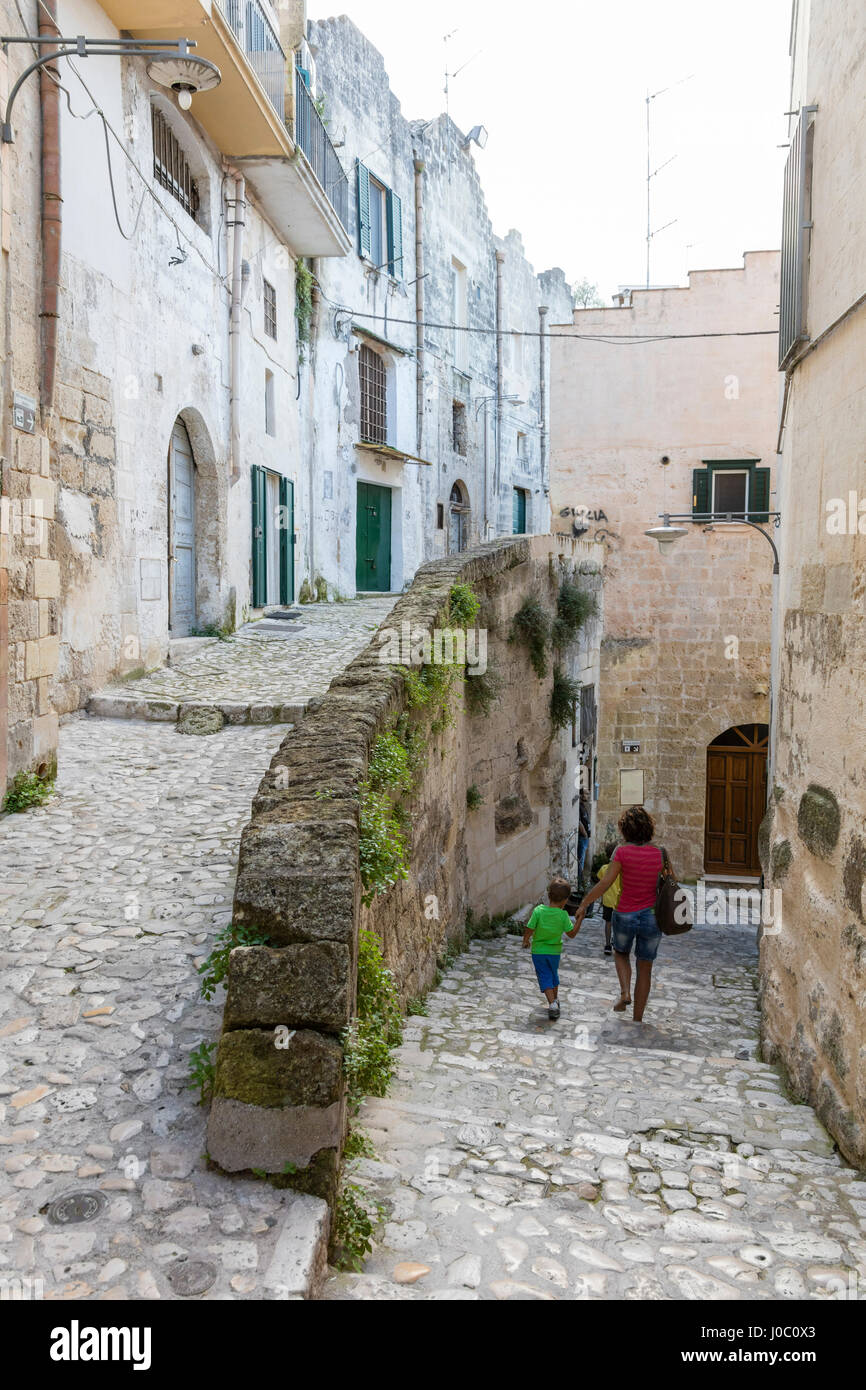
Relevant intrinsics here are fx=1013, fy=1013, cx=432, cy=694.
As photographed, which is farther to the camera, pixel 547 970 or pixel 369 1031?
pixel 547 970

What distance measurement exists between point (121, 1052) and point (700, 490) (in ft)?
46.9

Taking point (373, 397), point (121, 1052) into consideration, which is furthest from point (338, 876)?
point (373, 397)

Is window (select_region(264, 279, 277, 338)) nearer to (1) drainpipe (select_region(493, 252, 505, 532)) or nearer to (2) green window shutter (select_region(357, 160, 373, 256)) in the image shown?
(2) green window shutter (select_region(357, 160, 373, 256))

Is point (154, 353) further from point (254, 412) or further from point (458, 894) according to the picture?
point (458, 894)

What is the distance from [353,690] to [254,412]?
8.68 metres

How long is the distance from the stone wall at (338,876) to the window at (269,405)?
18.7ft

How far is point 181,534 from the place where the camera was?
38.1ft

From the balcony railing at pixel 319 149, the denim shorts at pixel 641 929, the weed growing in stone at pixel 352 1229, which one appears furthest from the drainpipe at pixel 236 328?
the weed growing in stone at pixel 352 1229

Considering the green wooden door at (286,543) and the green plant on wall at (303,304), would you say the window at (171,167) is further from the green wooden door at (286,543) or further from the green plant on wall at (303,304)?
the green plant on wall at (303,304)

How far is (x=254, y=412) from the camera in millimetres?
13375

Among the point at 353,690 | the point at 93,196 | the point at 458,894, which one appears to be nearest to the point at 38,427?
the point at 353,690

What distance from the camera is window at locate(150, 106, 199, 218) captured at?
1048cm

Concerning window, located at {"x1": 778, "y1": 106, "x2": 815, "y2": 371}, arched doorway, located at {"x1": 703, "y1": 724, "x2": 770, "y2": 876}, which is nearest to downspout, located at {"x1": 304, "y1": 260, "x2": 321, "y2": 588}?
arched doorway, located at {"x1": 703, "y1": 724, "x2": 770, "y2": 876}

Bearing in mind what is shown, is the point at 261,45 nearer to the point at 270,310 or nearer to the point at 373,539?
the point at 270,310
